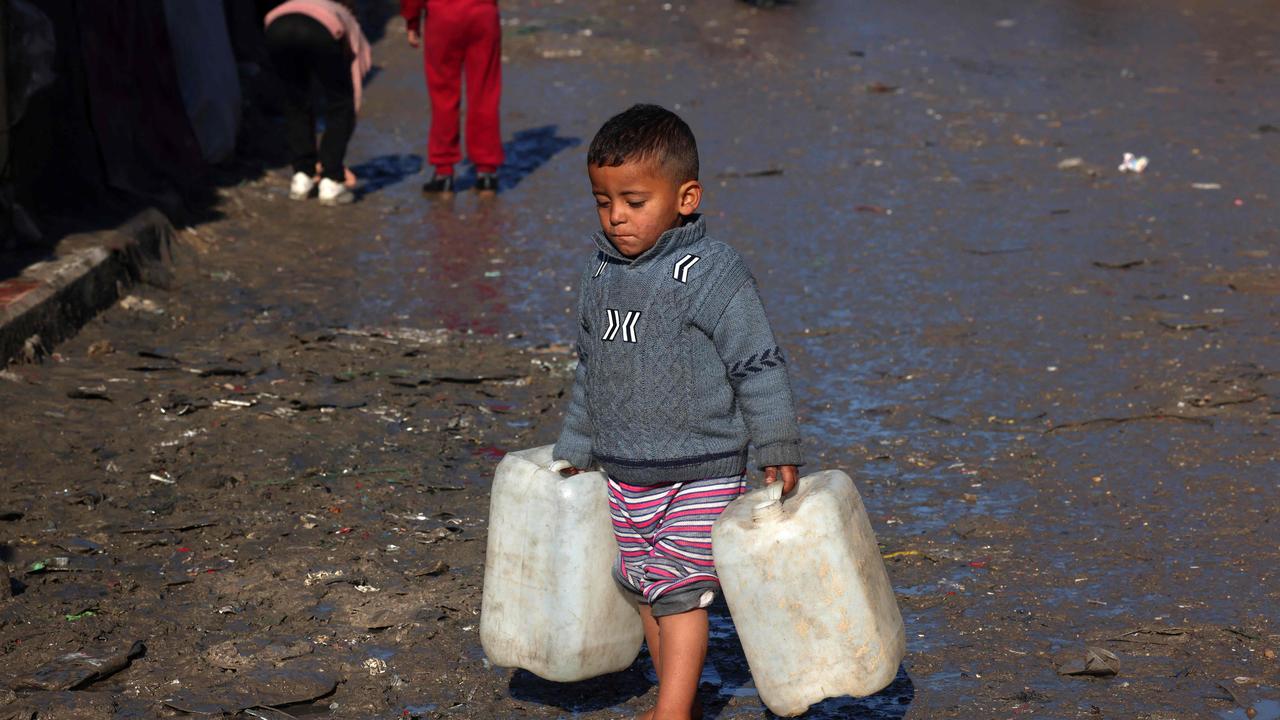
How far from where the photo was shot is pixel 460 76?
33.1ft

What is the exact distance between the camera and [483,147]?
10.0 metres

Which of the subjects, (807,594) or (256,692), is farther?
(256,692)

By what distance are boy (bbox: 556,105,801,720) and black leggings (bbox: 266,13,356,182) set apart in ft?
21.3

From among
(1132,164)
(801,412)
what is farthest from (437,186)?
(801,412)

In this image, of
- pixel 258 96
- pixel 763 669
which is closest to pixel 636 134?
pixel 763 669

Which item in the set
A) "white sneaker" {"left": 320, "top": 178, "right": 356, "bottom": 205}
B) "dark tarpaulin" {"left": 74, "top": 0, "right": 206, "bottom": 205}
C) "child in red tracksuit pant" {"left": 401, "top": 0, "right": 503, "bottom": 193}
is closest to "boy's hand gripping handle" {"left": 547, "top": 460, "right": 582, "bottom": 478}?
"dark tarpaulin" {"left": 74, "top": 0, "right": 206, "bottom": 205}

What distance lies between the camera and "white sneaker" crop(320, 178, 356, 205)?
9.71m

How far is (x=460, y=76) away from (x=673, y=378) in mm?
7032

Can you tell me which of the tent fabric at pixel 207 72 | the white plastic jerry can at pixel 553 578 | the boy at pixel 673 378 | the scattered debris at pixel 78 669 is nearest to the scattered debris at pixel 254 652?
the scattered debris at pixel 78 669

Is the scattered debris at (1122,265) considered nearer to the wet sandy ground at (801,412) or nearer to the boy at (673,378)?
the wet sandy ground at (801,412)

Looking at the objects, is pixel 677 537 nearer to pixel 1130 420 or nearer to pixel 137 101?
pixel 1130 420

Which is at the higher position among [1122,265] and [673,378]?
[673,378]

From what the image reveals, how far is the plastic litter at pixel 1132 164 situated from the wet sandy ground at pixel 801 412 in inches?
3.8

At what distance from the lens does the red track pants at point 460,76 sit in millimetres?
9992
